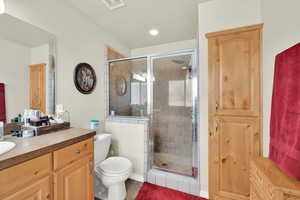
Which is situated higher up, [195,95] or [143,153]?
[195,95]

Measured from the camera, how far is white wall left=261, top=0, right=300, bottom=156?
1189 mm

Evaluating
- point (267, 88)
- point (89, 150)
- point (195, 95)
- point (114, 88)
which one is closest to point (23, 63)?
point (89, 150)

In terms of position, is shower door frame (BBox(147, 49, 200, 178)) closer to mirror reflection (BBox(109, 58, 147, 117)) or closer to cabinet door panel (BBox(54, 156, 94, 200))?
mirror reflection (BBox(109, 58, 147, 117))

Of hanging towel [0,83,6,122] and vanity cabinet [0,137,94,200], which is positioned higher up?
hanging towel [0,83,6,122]

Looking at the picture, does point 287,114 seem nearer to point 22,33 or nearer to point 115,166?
point 115,166

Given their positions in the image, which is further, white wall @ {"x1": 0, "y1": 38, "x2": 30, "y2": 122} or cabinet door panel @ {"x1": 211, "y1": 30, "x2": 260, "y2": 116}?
cabinet door panel @ {"x1": 211, "y1": 30, "x2": 260, "y2": 116}

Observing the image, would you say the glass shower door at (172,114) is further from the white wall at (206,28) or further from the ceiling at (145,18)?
the ceiling at (145,18)

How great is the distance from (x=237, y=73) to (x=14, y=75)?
2.20 m

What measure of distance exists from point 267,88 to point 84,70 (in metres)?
2.22

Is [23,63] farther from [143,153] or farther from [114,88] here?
[143,153]

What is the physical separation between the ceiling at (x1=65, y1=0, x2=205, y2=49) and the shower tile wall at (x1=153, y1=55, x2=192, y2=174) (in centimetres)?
64

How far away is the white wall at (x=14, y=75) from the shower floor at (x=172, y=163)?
1.82 meters

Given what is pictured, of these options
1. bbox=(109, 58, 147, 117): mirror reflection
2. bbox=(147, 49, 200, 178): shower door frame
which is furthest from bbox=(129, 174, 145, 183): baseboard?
bbox=(109, 58, 147, 117): mirror reflection

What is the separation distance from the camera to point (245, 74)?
54.6 inches
